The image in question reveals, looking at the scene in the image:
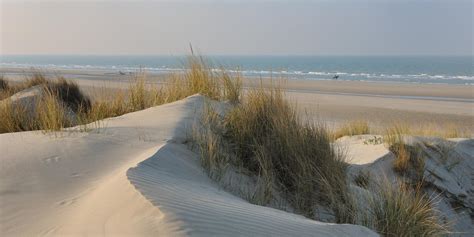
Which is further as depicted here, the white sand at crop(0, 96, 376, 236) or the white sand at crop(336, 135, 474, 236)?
the white sand at crop(336, 135, 474, 236)

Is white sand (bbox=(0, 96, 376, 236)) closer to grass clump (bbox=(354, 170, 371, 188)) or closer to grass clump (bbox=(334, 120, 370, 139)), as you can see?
grass clump (bbox=(354, 170, 371, 188))

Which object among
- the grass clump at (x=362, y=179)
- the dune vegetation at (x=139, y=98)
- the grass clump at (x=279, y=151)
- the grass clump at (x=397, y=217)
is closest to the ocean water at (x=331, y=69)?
the dune vegetation at (x=139, y=98)

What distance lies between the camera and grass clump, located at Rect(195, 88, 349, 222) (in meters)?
4.80

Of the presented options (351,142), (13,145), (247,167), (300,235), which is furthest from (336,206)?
(351,142)

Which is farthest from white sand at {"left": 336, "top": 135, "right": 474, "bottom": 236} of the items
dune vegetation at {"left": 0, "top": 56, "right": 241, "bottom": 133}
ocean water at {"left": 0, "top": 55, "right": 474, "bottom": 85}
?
dune vegetation at {"left": 0, "top": 56, "right": 241, "bottom": 133}

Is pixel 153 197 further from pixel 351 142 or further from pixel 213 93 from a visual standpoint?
pixel 351 142

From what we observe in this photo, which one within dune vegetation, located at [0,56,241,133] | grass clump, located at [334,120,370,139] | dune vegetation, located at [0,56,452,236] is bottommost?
grass clump, located at [334,120,370,139]

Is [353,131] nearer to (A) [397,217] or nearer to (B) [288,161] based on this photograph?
(B) [288,161]

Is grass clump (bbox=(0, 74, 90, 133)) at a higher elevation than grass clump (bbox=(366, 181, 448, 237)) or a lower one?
higher

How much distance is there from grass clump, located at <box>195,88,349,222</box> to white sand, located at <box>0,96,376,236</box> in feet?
1.47

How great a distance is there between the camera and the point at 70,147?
4719 mm

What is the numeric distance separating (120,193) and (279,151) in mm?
2293

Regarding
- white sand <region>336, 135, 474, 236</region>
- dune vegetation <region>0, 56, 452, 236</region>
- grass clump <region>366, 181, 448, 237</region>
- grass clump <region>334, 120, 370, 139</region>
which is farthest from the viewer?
grass clump <region>334, 120, 370, 139</region>

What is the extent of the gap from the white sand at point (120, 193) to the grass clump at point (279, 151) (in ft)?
1.47
